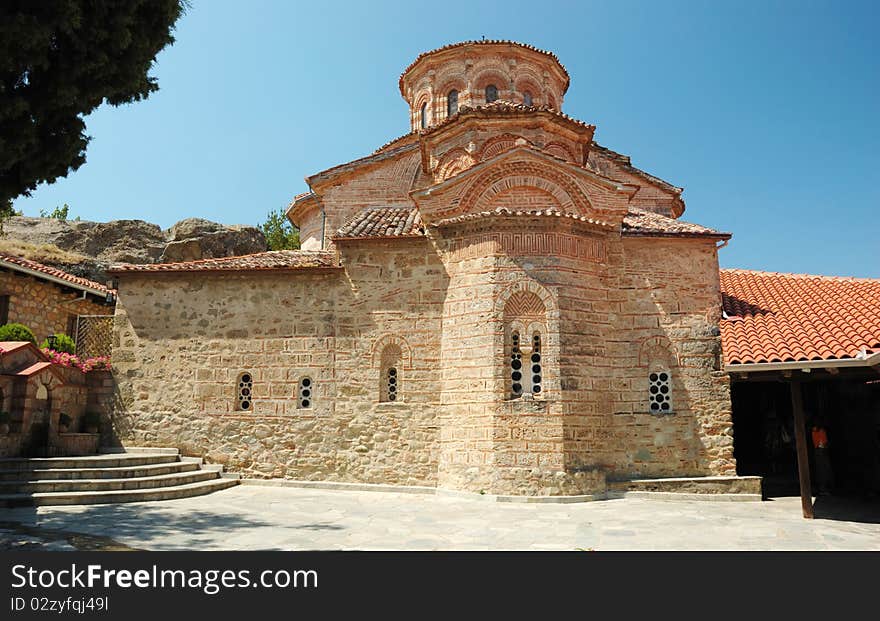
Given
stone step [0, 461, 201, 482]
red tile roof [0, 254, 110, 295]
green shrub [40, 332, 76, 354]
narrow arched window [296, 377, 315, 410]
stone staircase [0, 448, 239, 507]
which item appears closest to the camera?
stone staircase [0, 448, 239, 507]

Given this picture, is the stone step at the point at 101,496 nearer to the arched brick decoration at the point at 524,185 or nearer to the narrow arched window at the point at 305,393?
the narrow arched window at the point at 305,393

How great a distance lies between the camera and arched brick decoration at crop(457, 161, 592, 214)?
10789 millimetres

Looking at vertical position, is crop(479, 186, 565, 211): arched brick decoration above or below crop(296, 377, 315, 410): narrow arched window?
above

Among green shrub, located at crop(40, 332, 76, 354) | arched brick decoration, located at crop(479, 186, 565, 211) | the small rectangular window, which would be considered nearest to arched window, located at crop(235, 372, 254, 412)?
green shrub, located at crop(40, 332, 76, 354)

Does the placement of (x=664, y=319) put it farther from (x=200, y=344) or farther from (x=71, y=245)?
(x=71, y=245)

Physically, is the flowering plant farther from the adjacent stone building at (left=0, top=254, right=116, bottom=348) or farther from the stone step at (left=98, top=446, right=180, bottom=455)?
the stone step at (left=98, top=446, right=180, bottom=455)

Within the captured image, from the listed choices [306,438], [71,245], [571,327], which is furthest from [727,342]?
[71,245]

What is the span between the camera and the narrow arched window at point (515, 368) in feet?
32.4

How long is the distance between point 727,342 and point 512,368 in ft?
11.5

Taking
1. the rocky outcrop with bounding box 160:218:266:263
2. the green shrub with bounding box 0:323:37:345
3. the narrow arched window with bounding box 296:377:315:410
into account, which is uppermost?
the rocky outcrop with bounding box 160:218:266:263

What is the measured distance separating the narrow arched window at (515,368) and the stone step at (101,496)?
17.1 feet

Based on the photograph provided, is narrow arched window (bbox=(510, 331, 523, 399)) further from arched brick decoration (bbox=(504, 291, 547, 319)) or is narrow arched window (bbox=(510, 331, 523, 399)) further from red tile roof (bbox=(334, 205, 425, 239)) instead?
red tile roof (bbox=(334, 205, 425, 239))

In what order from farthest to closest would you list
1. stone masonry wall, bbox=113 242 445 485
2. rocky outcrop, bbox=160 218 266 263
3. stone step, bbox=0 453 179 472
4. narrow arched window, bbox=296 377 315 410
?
rocky outcrop, bbox=160 218 266 263
narrow arched window, bbox=296 377 315 410
stone masonry wall, bbox=113 242 445 485
stone step, bbox=0 453 179 472

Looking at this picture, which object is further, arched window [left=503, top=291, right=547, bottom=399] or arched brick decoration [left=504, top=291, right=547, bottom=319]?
Result: arched brick decoration [left=504, top=291, right=547, bottom=319]
